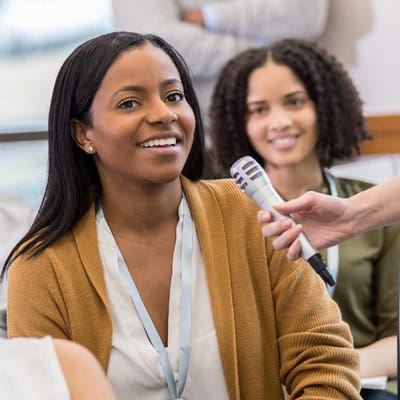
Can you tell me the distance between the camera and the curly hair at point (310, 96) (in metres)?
2.88

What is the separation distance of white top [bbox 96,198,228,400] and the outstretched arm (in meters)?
0.21

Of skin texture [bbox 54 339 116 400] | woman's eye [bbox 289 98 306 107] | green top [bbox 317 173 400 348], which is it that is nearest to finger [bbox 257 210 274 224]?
skin texture [bbox 54 339 116 400]

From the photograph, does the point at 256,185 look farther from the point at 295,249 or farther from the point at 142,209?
the point at 142,209

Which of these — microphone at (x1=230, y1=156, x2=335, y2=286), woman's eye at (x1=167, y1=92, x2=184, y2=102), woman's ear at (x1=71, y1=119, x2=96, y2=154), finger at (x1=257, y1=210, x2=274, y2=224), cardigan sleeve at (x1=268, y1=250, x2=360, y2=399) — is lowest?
cardigan sleeve at (x1=268, y1=250, x2=360, y2=399)

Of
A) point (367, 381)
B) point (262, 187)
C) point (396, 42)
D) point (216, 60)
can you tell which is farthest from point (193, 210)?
point (396, 42)

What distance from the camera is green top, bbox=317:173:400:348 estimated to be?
2.55 meters

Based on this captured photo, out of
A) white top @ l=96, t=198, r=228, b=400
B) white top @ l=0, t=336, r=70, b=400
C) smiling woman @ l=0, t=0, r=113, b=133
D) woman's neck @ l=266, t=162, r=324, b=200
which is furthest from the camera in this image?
smiling woman @ l=0, t=0, r=113, b=133

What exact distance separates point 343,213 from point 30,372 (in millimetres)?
864

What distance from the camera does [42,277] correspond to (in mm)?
1750

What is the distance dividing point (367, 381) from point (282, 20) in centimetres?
150

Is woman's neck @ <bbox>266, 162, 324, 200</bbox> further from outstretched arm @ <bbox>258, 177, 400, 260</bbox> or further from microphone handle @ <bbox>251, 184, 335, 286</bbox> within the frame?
microphone handle @ <bbox>251, 184, 335, 286</bbox>

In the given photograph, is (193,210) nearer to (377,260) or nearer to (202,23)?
(377,260)

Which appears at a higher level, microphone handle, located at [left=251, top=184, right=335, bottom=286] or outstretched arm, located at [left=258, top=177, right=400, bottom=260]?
microphone handle, located at [left=251, top=184, right=335, bottom=286]

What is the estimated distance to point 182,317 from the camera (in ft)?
5.70
